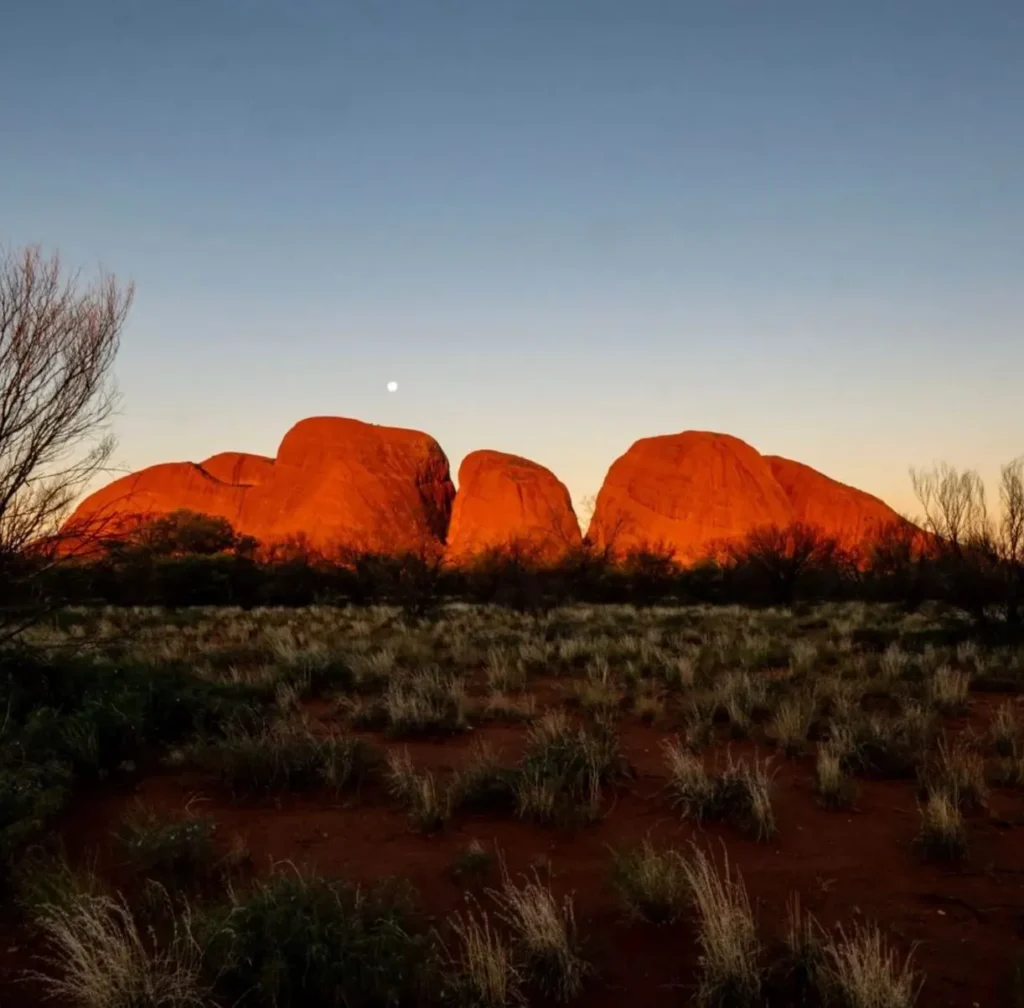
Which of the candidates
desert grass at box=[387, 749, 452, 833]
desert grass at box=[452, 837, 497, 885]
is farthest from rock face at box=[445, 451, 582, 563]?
desert grass at box=[452, 837, 497, 885]

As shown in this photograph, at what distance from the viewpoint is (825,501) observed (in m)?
69.4

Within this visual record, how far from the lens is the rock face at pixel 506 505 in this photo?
6419 centimetres

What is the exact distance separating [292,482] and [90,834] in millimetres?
66226

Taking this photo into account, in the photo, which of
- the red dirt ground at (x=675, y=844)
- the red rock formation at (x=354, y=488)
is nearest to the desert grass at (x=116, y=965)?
the red dirt ground at (x=675, y=844)

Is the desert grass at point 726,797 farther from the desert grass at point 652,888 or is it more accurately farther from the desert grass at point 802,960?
the desert grass at point 802,960

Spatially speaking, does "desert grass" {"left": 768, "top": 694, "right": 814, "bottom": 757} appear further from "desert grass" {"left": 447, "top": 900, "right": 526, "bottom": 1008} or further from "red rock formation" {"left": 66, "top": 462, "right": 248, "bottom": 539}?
"red rock formation" {"left": 66, "top": 462, "right": 248, "bottom": 539}

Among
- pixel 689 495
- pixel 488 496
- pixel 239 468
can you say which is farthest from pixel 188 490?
pixel 689 495

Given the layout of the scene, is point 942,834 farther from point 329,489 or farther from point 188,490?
point 188,490

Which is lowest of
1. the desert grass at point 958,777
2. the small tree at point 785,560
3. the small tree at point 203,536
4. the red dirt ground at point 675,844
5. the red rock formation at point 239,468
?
the red dirt ground at point 675,844

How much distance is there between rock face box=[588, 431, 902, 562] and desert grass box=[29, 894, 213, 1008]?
188ft

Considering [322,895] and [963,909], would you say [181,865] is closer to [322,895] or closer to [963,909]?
[322,895]

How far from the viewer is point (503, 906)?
4484 millimetres

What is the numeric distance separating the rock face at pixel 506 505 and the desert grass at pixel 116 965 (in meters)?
56.7

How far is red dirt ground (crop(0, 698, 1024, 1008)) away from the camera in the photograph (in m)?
3.94
